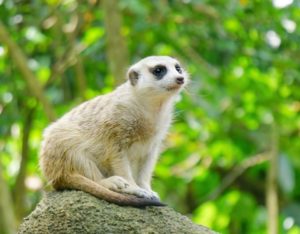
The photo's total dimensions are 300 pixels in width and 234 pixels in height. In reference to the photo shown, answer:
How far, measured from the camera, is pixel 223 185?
1038cm

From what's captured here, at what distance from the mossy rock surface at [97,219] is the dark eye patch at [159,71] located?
1.28 meters

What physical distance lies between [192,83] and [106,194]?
317 centimetres

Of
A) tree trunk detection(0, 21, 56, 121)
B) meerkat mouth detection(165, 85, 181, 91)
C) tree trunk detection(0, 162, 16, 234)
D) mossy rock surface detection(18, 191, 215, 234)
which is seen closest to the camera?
mossy rock surface detection(18, 191, 215, 234)

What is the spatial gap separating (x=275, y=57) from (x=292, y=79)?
2.57 feet

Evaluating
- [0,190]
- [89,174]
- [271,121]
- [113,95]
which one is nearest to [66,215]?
[89,174]

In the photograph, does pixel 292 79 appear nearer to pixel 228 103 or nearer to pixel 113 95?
pixel 228 103

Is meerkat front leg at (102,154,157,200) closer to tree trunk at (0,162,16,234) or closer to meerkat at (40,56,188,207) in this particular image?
meerkat at (40,56,188,207)

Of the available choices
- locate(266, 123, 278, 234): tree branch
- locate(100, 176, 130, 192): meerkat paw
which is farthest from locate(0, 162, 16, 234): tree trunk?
locate(266, 123, 278, 234): tree branch

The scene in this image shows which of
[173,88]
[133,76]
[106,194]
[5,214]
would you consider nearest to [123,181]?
[106,194]

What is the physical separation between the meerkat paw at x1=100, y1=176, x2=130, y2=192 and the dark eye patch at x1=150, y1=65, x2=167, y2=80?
997 mm

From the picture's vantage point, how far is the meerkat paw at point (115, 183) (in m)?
4.90

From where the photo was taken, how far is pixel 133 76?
582 cm

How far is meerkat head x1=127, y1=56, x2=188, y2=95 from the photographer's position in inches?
224

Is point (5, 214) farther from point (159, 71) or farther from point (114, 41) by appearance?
point (159, 71)
